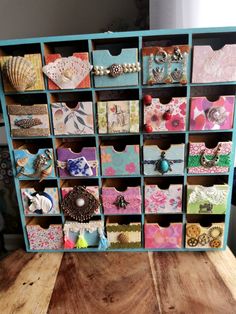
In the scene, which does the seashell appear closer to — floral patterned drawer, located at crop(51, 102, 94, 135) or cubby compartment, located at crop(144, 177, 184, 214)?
floral patterned drawer, located at crop(51, 102, 94, 135)

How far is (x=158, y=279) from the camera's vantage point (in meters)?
0.66

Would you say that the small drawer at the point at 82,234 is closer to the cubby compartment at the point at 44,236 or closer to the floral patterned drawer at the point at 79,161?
the cubby compartment at the point at 44,236

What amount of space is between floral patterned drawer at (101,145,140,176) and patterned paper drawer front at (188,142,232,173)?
144mm

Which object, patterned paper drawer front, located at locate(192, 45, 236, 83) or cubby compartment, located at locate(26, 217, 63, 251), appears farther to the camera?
cubby compartment, located at locate(26, 217, 63, 251)

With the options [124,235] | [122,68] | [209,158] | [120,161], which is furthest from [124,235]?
[122,68]

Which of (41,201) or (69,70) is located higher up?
(69,70)

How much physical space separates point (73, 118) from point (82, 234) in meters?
0.33

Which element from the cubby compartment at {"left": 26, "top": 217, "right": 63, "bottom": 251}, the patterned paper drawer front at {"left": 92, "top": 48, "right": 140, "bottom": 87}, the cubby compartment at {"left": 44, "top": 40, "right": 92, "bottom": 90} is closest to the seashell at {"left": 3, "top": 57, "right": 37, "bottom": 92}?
the cubby compartment at {"left": 44, "top": 40, "right": 92, "bottom": 90}

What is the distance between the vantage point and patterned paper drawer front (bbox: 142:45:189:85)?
0.62 m

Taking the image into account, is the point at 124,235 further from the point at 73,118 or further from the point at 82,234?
the point at 73,118

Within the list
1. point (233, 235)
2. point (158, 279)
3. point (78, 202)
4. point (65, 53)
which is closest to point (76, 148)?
point (78, 202)

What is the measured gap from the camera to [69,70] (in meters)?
0.64

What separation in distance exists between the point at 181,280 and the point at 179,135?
1.25ft

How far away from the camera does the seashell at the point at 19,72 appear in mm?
614
